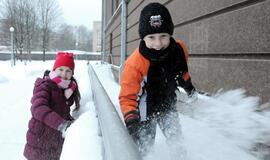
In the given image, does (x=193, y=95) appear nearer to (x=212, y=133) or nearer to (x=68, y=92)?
(x=212, y=133)

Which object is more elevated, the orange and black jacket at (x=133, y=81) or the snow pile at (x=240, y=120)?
the orange and black jacket at (x=133, y=81)

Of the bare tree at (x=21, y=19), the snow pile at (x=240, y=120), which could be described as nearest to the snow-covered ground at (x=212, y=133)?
the snow pile at (x=240, y=120)

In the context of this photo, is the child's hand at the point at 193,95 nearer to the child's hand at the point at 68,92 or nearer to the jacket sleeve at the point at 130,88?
the jacket sleeve at the point at 130,88

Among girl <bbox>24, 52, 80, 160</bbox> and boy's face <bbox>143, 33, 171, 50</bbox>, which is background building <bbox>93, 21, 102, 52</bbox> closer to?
girl <bbox>24, 52, 80, 160</bbox>

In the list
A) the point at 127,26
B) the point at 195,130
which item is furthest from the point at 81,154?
the point at 127,26

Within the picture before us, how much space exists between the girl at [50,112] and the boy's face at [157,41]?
975 mm

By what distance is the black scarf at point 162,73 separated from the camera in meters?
2.63

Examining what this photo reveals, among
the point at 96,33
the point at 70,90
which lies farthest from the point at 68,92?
the point at 96,33

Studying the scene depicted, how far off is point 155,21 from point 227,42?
1151 mm

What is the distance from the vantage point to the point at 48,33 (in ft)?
179

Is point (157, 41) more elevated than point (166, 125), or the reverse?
point (157, 41)

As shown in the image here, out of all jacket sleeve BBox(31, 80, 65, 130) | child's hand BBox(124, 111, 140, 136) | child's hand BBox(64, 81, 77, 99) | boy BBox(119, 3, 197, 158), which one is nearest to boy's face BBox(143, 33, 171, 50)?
boy BBox(119, 3, 197, 158)

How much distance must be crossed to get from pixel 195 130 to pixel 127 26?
304 inches

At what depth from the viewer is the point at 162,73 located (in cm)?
267
